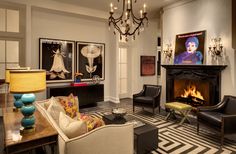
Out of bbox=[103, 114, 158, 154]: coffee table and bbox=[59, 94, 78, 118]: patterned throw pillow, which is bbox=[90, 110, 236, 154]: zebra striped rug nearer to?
bbox=[103, 114, 158, 154]: coffee table

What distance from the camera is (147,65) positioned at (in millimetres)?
7906

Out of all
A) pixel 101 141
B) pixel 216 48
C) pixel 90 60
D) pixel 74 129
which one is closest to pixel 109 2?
pixel 90 60

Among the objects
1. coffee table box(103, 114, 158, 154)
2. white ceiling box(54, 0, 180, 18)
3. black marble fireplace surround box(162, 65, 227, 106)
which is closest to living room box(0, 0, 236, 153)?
white ceiling box(54, 0, 180, 18)

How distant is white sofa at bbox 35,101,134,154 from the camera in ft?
5.57

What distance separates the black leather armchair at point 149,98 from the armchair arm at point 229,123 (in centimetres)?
208

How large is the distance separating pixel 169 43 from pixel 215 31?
149cm

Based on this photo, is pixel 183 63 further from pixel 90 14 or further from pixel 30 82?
pixel 30 82

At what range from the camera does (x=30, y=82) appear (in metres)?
1.86

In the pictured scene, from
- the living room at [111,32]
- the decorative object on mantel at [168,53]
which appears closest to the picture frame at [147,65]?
the living room at [111,32]

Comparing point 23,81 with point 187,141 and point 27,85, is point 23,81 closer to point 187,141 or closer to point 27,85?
point 27,85

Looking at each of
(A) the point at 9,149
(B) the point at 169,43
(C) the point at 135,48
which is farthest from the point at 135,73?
(A) the point at 9,149

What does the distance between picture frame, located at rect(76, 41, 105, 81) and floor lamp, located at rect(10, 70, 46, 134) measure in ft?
14.3

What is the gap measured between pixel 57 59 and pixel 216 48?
191 inches

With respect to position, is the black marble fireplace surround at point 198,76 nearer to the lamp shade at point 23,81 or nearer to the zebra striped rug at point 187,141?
the zebra striped rug at point 187,141
